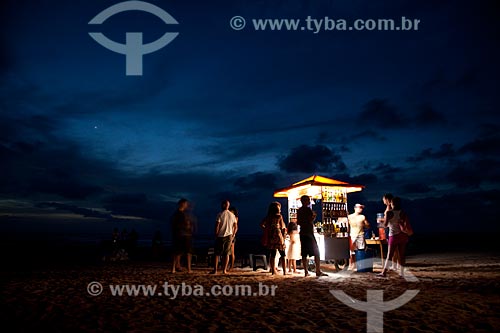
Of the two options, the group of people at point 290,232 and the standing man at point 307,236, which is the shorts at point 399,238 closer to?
the group of people at point 290,232

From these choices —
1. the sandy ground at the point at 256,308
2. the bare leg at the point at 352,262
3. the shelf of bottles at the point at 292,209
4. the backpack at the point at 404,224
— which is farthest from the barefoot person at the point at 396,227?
the shelf of bottles at the point at 292,209

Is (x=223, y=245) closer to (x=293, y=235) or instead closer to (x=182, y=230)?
(x=182, y=230)

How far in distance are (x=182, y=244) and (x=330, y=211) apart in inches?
166

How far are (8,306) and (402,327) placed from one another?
17.1ft

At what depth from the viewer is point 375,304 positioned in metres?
5.29

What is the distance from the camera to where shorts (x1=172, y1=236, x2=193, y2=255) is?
29.9 feet

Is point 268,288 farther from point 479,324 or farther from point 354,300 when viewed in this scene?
point 479,324

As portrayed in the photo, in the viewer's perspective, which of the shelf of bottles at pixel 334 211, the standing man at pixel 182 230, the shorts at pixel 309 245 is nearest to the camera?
the shorts at pixel 309 245

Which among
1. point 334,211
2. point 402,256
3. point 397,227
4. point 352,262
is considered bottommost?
point 352,262

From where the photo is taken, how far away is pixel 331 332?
4.01 meters

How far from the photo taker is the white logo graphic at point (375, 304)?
4.33 metres

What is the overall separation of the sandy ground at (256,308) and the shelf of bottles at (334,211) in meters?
2.74

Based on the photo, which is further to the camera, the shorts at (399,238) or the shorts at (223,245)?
the shorts at (223,245)

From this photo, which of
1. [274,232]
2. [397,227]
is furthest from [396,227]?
[274,232]
